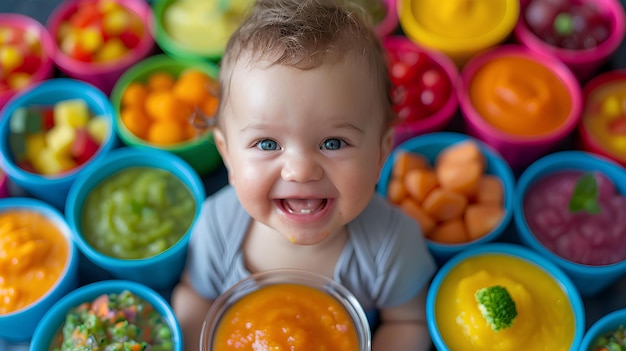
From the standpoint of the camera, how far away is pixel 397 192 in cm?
174

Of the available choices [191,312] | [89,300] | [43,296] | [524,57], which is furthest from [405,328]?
[524,57]

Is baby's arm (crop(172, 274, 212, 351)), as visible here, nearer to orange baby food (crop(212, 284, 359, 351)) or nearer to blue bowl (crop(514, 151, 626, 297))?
orange baby food (crop(212, 284, 359, 351))

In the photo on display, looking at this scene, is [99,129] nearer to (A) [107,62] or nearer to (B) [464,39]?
(A) [107,62]

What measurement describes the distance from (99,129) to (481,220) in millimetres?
1054

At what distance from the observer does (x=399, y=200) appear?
1.74m

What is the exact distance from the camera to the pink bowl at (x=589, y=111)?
1.83 metres

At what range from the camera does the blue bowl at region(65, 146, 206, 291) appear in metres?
1.64

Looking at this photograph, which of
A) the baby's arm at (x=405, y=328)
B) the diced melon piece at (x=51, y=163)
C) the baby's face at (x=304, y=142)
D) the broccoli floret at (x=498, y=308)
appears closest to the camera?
the baby's face at (x=304, y=142)

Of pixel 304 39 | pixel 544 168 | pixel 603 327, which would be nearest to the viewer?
pixel 304 39

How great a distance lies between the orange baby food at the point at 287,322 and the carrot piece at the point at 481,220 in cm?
52

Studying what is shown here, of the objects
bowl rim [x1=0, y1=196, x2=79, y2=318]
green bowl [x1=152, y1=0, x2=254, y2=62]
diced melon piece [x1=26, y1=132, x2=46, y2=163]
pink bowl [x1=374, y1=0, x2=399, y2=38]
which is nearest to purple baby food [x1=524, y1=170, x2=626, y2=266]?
pink bowl [x1=374, y1=0, x2=399, y2=38]

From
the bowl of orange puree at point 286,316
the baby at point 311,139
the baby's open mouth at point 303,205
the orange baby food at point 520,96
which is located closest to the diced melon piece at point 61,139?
the baby at point 311,139

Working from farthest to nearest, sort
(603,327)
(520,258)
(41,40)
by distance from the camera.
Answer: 1. (41,40)
2. (520,258)
3. (603,327)

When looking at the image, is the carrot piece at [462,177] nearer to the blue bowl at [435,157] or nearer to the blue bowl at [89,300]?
the blue bowl at [435,157]
